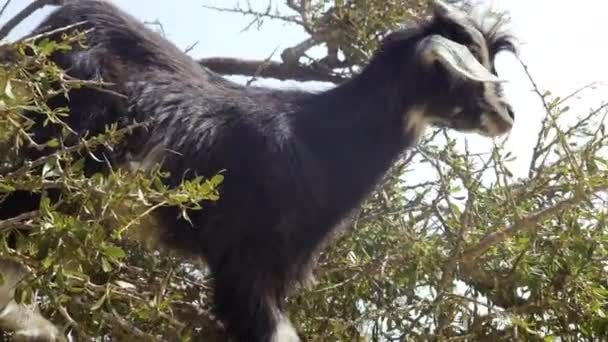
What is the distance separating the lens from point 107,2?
3.36 meters

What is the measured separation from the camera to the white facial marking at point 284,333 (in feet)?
9.86

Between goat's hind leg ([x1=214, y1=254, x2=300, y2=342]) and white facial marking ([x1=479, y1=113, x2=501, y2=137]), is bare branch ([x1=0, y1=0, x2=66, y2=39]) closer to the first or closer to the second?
goat's hind leg ([x1=214, y1=254, x2=300, y2=342])

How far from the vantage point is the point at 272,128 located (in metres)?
3.14

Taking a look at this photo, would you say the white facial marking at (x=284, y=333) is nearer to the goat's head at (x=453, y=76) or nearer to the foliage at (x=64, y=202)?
the goat's head at (x=453, y=76)

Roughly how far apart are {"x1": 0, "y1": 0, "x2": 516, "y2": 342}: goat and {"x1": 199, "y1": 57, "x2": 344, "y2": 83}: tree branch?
2.70 feet

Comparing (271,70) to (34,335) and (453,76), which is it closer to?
(453,76)

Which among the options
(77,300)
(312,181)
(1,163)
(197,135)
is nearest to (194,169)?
(197,135)

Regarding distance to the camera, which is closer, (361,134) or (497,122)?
(497,122)

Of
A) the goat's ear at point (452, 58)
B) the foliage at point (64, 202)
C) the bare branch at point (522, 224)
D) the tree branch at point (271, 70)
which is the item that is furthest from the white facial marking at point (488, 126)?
the foliage at point (64, 202)

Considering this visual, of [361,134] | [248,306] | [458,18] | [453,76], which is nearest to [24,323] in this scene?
[248,306]

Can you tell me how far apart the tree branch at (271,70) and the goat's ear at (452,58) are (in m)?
0.94

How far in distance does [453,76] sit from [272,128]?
1.88ft

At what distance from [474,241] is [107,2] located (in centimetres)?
146

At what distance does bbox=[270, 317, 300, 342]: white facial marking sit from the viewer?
9.86ft
